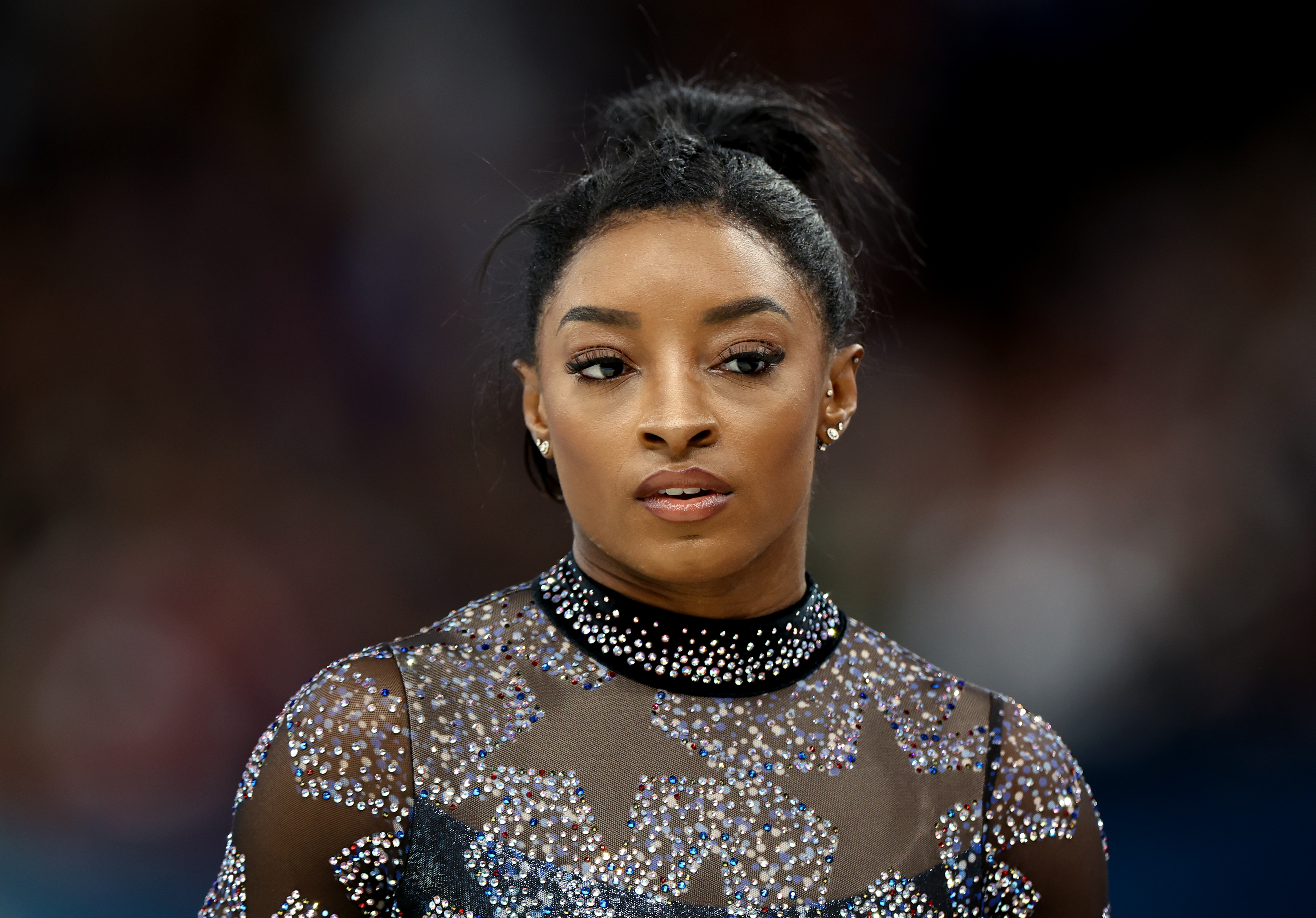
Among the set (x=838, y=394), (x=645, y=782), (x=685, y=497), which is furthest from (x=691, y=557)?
(x=838, y=394)

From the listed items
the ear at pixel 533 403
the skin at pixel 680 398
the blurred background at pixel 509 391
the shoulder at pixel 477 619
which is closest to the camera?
the skin at pixel 680 398

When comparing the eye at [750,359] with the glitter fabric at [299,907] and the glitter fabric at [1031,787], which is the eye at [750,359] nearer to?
the glitter fabric at [1031,787]

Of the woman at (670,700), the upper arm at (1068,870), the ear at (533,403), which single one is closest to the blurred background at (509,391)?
the ear at (533,403)

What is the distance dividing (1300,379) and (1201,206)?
16.6 inches

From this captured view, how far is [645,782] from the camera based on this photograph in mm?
1648

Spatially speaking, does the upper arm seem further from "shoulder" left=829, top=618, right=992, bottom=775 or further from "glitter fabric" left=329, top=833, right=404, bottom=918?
"glitter fabric" left=329, top=833, right=404, bottom=918

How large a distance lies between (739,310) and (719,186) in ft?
0.66

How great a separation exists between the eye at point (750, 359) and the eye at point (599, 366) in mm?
125

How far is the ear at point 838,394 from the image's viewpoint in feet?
6.08

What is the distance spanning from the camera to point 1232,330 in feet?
9.22

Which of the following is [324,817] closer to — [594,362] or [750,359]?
[594,362]

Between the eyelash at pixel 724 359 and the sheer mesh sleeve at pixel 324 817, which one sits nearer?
the sheer mesh sleeve at pixel 324 817

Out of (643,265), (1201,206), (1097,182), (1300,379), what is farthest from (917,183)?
(643,265)

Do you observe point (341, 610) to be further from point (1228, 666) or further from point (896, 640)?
point (1228, 666)
